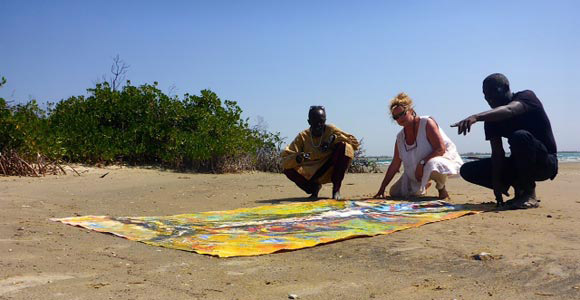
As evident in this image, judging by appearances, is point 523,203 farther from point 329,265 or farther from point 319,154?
point 329,265

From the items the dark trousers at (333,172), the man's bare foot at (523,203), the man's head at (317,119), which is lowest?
the man's bare foot at (523,203)

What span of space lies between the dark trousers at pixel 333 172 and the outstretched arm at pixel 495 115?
2.06 m

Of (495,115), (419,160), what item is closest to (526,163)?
(495,115)

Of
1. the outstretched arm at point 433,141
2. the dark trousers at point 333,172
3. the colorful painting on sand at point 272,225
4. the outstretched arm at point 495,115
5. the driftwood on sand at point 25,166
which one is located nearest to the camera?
the colorful painting on sand at point 272,225

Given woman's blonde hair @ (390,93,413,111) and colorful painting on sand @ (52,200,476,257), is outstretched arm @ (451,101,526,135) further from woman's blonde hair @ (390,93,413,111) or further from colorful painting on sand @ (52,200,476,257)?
woman's blonde hair @ (390,93,413,111)

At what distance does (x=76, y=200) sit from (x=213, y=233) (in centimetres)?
302

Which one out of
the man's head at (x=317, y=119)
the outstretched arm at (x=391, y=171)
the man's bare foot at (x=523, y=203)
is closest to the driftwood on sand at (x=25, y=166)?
the man's head at (x=317, y=119)

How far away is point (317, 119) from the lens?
248 inches

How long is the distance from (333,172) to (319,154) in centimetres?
29

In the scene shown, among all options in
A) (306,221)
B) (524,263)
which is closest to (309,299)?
(524,263)

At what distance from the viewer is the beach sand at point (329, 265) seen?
2.42 m

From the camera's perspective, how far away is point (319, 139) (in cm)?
646

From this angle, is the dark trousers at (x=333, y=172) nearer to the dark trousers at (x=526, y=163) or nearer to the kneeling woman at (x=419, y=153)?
the kneeling woman at (x=419, y=153)

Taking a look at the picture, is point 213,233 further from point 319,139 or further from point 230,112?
point 230,112
